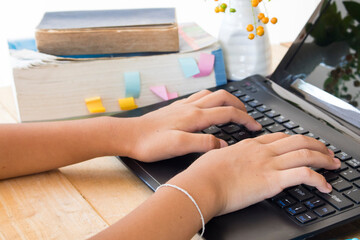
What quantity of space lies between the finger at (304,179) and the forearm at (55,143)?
0.25 meters

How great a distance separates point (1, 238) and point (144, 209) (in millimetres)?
183

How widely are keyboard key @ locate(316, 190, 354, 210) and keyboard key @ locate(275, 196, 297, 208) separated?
0.04 m

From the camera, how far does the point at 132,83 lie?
0.90 metres

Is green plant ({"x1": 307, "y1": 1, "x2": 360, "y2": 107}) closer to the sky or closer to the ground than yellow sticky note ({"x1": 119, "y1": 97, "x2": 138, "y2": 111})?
closer to the sky

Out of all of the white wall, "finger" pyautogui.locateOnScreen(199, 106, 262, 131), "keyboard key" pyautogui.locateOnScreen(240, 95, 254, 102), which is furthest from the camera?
the white wall

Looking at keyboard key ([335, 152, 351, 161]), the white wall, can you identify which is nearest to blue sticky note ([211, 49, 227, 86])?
keyboard key ([335, 152, 351, 161])

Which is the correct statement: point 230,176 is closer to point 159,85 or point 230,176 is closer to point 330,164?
point 330,164

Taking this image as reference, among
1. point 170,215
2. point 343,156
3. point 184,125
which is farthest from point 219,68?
point 170,215

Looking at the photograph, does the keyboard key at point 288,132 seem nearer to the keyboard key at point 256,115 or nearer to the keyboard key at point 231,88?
the keyboard key at point 256,115

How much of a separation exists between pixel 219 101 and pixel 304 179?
24 centimetres

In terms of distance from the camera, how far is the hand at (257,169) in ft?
1.93

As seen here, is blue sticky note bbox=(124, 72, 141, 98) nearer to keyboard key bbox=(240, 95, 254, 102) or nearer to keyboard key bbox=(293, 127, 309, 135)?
keyboard key bbox=(240, 95, 254, 102)

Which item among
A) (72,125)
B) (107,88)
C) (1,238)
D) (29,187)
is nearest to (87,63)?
(107,88)

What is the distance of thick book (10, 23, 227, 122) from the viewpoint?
860mm
